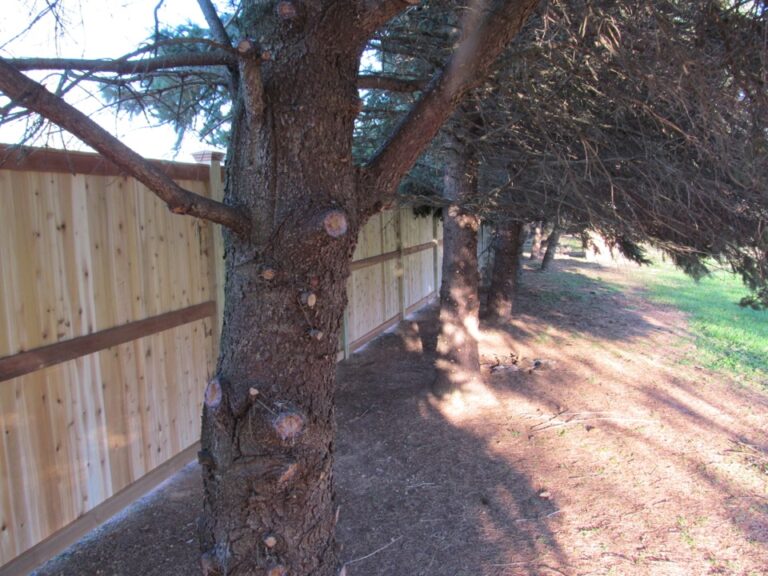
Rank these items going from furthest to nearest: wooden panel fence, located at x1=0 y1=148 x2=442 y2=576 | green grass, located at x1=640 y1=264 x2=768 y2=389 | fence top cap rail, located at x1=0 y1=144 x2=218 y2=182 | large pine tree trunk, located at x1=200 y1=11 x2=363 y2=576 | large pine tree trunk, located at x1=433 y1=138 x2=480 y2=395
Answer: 1. green grass, located at x1=640 y1=264 x2=768 y2=389
2. large pine tree trunk, located at x1=433 y1=138 x2=480 y2=395
3. wooden panel fence, located at x1=0 y1=148 x2=442 y2=576
4. fence top cap rail, located at x1=0 y1=144 x2=218 y2=182
5. large pine tree trunk, located at x1=200 y1=11 x2=363 y2=576

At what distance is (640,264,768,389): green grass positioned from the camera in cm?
781

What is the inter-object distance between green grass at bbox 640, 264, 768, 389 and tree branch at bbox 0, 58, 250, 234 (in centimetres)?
463

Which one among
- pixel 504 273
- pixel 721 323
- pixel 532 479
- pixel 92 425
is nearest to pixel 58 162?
pixel 92 425

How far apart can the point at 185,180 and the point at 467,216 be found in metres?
2.79

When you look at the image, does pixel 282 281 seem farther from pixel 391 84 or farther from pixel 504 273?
pixel 504 273

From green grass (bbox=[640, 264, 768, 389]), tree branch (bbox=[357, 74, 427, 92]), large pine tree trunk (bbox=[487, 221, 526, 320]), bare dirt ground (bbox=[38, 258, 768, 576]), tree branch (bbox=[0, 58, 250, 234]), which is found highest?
tree branch (bbox=[357, 74, 427, 92])

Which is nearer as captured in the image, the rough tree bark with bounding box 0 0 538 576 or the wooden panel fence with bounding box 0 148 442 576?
the rough tree bark with bounding box 0 0 538 576

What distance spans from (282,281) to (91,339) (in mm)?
1844

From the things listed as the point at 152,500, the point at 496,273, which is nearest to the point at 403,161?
the point at 152,500

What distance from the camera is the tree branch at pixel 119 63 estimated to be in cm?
171

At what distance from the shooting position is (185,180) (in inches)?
159

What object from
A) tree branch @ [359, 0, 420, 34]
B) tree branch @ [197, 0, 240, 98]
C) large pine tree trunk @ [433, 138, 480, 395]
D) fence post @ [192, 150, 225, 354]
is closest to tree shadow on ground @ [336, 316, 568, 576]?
large pine tree trunk @ [433, 138, 480, 395]

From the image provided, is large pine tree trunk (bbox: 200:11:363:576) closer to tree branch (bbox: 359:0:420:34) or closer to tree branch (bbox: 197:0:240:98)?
tree branch (bbox: 359:0:420:34)

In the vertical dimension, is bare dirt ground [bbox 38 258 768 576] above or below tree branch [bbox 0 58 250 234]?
below
